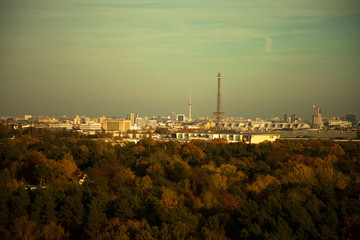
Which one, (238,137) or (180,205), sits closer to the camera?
(180,205)

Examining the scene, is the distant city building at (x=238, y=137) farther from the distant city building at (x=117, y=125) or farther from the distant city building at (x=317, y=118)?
the distant city building at (x=317, y=118)

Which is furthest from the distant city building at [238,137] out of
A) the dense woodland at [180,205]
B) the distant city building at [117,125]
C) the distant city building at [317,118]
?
the distant city building at [317,118]

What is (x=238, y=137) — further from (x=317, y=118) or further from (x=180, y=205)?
(x=317, y=118)

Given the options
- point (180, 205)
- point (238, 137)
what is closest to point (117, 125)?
point (238, 137)

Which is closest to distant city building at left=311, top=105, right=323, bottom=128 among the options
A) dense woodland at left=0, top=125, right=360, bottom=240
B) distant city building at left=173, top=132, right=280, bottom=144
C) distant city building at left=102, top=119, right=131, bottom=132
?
distant city building at left=102, top=119, right=131, bottom=132

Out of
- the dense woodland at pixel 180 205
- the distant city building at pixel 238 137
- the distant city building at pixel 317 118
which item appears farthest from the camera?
the distant city building at pixel 317 118

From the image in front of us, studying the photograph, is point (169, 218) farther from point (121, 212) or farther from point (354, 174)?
point (354, 174)

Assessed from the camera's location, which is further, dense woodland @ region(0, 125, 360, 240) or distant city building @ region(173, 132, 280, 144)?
distant city building @ region(173, 132, 280, 144)

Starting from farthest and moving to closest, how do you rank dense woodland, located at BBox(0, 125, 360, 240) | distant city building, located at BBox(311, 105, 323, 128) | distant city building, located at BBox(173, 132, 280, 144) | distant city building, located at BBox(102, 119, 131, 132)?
distant city building, located at BBox(311, 105, 323, 128) → distant city building, located at BBox(102, 119, 131, 132) → distant city building, located at BBox(173, 132, 280, 144) → dense woodland, located at BBox(0, 125, 360, 240)

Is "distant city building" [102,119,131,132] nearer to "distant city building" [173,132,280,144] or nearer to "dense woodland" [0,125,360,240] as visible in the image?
"distant city building" [173,132,280,144]

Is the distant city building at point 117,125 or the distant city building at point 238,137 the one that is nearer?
the distant city building at point 238,137

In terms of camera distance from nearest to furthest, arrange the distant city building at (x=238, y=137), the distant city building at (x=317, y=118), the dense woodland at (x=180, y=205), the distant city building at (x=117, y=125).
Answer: the dense woodland at (x=180, y=205) → the distant city building at (x=238, y=137) → the distant city building at (x=117, y=125) → the distant city building at (x=317, y=118)
